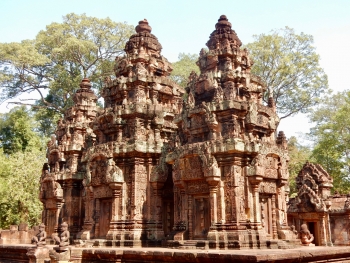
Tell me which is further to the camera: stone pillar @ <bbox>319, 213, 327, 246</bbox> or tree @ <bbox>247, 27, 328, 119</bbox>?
tree @ <bbox>247, 27, 328, 119</bbox>

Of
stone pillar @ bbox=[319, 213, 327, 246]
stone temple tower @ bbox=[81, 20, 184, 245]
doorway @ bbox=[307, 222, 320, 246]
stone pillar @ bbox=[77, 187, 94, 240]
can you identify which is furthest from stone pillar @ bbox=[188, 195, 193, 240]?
doorway @ bbox=[307, 222, 320, 246]

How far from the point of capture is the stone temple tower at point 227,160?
10898 millimetres

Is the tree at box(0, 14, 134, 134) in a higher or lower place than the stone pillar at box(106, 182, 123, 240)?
higher

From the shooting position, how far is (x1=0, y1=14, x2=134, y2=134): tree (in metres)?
28.5

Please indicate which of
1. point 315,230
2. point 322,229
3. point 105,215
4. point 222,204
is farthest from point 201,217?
point 315,230

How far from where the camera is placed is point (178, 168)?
11.9 meters

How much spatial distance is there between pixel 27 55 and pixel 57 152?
12168mm

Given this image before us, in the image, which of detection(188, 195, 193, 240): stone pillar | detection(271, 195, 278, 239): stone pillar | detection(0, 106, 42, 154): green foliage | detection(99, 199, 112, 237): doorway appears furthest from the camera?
detection(0, 106, 42, 154): green foliage

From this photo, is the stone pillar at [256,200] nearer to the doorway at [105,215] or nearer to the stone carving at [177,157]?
the stone carving at [177,157]

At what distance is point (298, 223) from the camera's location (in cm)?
1909

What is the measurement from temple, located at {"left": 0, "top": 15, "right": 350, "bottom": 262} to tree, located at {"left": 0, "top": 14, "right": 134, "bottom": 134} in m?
11.3

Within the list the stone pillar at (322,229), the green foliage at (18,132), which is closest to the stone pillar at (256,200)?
the stone pillar at (322,229)

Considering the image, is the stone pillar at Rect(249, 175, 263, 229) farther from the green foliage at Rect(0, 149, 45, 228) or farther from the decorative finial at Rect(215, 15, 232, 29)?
the green foliage at Rect(0, 149, 45, 228)

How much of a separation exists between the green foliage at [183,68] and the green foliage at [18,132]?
11.1 m
